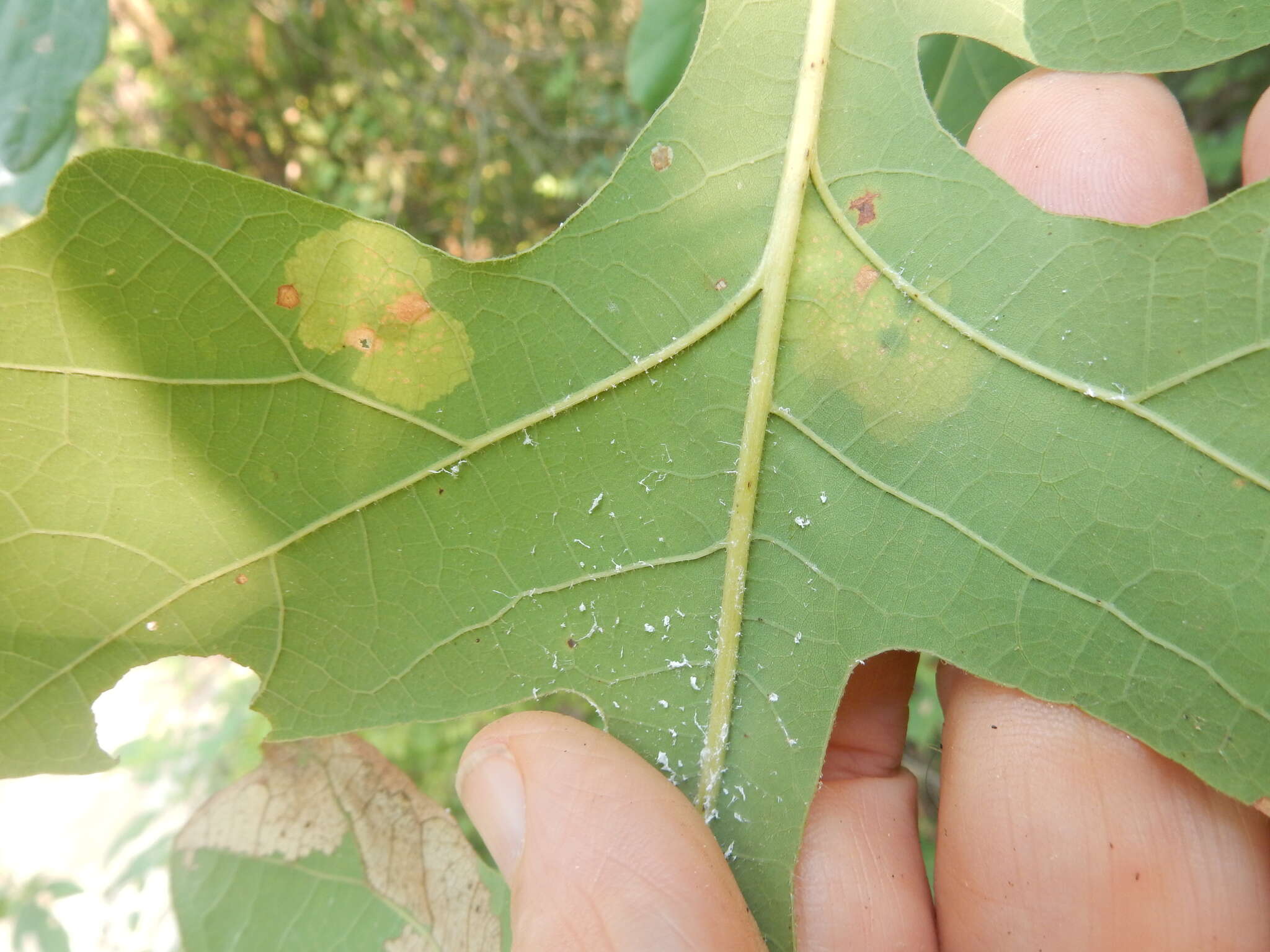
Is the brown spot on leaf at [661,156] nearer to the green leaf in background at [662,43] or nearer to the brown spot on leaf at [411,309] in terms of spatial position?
the brown spot on leaf at [411,309]

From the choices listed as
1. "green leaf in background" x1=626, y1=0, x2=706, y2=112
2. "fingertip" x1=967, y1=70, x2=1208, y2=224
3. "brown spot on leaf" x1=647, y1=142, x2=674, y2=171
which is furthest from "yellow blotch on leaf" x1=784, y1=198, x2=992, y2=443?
"green leaf in background" x1=626, y1=0, x2=706, y2=112

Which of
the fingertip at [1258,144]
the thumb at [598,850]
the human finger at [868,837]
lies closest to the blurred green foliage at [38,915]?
the thumb at [598,850]

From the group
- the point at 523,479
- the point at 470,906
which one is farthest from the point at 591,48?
the point at 470,906

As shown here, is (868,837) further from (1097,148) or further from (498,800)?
(1097,148)

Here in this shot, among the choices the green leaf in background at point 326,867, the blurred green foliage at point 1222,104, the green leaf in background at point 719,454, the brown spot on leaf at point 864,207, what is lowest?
the green leaf in background at point 326,867

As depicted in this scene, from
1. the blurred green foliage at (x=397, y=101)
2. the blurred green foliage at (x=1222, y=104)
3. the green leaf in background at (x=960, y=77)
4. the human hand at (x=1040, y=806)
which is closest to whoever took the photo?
the human hand at (x=1040, y=806)

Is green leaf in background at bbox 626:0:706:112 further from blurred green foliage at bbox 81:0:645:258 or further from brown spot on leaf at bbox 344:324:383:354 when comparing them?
blurred green foliage at bbox 81:0:645:258

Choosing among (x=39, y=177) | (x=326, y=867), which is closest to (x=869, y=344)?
(x=326, y=867)

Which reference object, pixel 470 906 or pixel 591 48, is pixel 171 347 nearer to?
pixel 470 906
